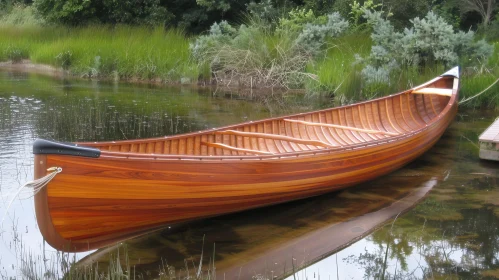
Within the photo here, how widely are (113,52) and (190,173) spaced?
1118 centimetres

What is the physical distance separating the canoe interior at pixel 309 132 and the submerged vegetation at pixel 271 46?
1.93m

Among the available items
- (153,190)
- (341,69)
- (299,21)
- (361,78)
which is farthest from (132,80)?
(153,190)

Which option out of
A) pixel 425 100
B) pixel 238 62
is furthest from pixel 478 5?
pixel 425 100

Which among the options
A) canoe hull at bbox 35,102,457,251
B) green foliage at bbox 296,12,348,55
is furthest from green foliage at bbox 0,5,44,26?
canoe hull at bbox 35,102,457,251

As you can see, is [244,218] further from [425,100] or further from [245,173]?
[425,100]

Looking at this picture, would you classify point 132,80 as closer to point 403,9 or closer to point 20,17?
point 403,9

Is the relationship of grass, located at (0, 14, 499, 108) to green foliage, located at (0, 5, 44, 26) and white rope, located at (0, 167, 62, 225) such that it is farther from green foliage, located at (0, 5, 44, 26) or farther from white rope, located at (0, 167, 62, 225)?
white rope, located at (0, 167, 62, 225)

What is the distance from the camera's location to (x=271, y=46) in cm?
1327

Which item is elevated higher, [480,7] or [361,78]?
[480,7]

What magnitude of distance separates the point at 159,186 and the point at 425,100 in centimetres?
541

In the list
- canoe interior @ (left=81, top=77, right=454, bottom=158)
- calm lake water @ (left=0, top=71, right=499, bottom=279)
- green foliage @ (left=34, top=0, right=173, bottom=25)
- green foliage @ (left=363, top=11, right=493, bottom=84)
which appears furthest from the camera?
green foliage @ (left=34, top=0, right=173, bottom=25)

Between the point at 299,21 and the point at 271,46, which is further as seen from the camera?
the point at 299,21

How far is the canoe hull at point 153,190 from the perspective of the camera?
4102mm

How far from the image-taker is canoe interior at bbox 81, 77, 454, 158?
554cm
